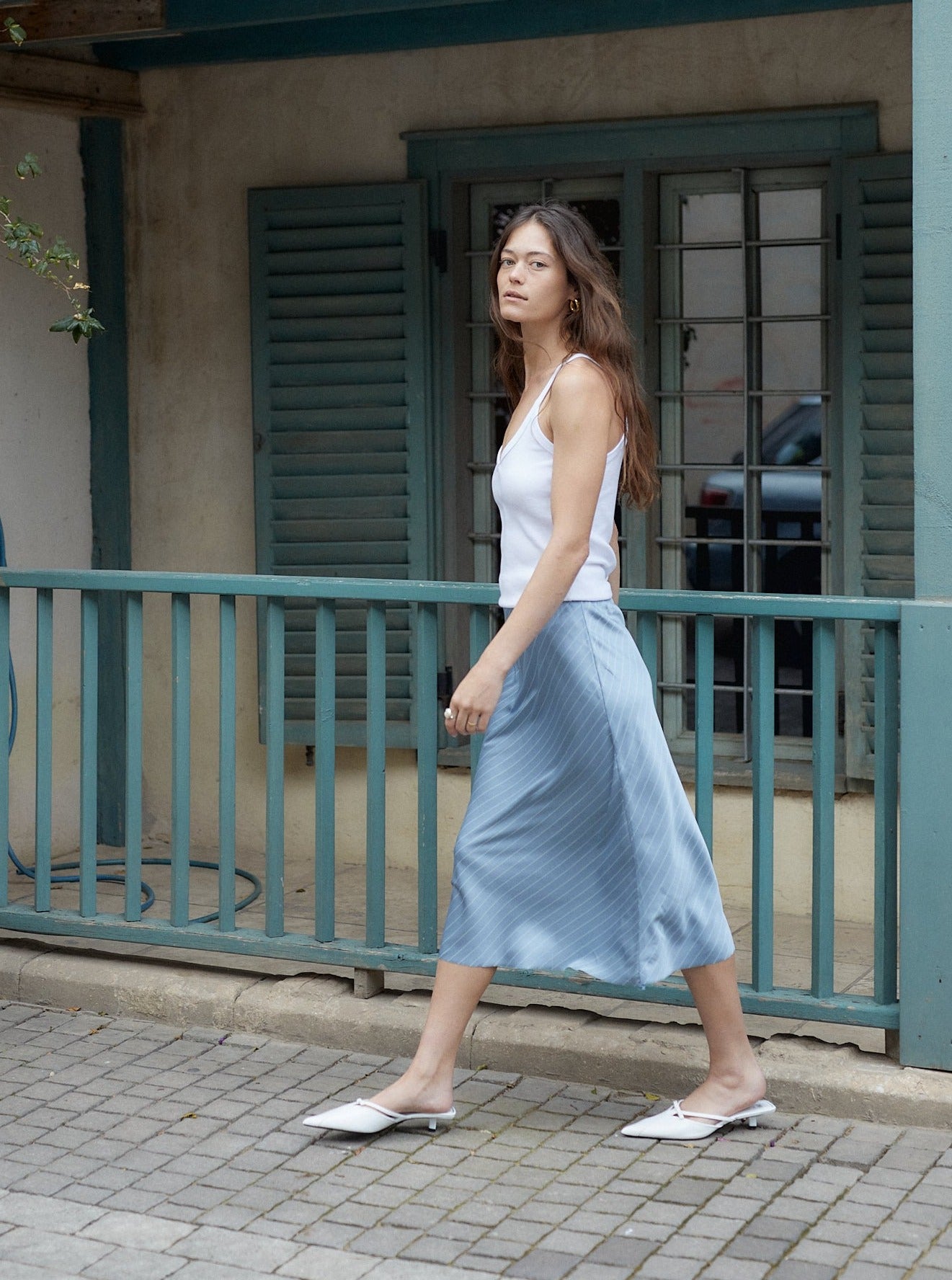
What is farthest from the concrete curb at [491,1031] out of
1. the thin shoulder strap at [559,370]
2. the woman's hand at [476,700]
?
the thin shoulder strap at [559,370]

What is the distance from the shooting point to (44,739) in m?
5.00

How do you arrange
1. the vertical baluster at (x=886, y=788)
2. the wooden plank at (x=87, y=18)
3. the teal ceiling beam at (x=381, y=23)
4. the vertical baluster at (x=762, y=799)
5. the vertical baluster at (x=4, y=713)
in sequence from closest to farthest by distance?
the vertical baluster at (x=886, y=788) < the vertical baluster at (x=762, y=799) < the vertical baluster at (x=4, y=713) < the teal ceiling beam at (x=381, y=23) < the wooden plank at (x=87, y=18)

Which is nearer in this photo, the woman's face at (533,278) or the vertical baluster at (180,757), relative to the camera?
the woman's face at (533,278)

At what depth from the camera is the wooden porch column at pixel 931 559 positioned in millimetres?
3977

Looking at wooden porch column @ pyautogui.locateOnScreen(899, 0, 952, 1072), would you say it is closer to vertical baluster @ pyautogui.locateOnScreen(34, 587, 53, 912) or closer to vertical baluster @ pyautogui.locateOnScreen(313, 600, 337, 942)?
vertical baluster @ pyautogui.locateOnScreen(313, 600, 337, 942)

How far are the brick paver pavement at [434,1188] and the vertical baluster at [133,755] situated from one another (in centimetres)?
59

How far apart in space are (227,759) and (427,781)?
577mm

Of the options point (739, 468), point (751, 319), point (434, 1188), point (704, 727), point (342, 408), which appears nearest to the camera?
point (434, 1188)

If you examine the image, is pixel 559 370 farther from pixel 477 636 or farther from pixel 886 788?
pixel 886 788

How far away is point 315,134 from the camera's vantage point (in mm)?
6691

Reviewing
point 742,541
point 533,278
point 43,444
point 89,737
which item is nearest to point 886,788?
point 533,278

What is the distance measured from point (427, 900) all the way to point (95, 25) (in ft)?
10.00

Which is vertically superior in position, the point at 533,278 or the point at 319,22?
the point at 319,22

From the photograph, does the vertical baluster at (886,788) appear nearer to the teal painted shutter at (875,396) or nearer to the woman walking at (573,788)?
the woman walking at (573,788)
